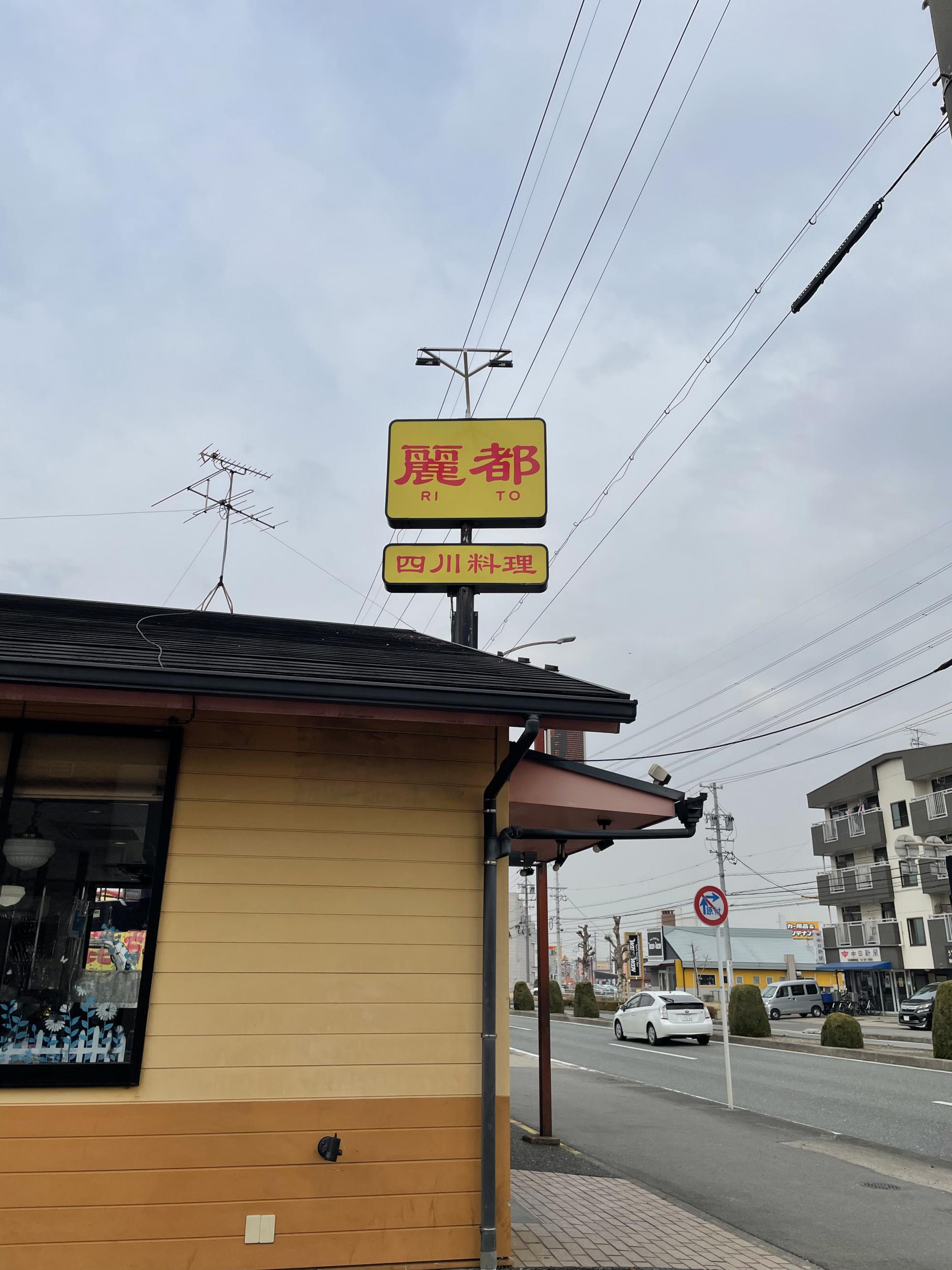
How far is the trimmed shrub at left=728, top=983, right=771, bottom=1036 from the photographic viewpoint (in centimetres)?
2605

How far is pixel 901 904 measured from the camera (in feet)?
146

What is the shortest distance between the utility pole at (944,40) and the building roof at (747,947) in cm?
6538

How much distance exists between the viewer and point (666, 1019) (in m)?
24.9

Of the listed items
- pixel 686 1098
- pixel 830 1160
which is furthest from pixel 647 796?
pixel 686 1098

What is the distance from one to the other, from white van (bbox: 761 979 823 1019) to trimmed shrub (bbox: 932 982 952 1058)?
86.9ft

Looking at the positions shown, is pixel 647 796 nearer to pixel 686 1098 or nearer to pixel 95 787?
pixel 95 787

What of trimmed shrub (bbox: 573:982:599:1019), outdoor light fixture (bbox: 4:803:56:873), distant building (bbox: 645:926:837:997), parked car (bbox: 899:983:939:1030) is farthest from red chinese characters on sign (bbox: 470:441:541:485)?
distant building (bbox: 645:926:837:997)

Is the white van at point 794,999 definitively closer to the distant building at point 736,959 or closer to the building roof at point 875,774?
the building roof at point 875,774

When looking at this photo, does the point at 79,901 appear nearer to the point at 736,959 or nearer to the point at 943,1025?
the point at 943,1025

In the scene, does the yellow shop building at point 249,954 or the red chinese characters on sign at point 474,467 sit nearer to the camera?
the yellow shop building at point 249,954

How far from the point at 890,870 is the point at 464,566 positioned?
139ft

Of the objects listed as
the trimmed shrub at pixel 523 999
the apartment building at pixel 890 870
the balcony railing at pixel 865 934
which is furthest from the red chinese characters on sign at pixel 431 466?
the balcony railing at pixel 865 934

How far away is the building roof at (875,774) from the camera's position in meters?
42.7

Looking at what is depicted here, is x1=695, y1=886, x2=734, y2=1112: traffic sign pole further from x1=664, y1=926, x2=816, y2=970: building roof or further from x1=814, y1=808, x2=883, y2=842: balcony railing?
x1=664, y1=926, x2=816, y2=970: building roof
